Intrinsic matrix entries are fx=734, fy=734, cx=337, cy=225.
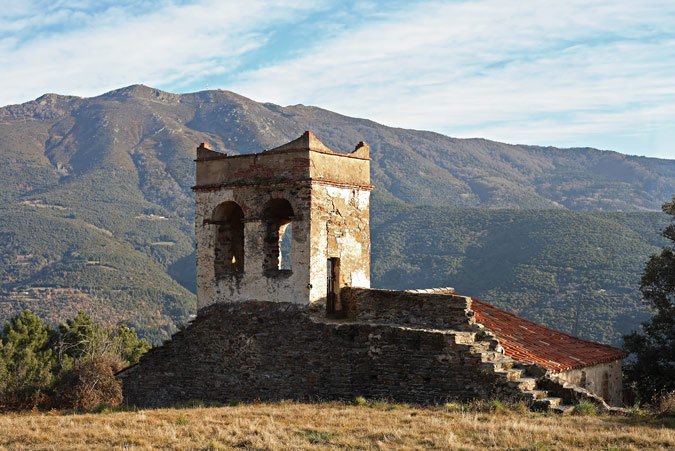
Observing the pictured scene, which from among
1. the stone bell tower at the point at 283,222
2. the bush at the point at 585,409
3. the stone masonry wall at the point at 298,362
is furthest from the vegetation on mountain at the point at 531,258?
the bush at the point at 585,409

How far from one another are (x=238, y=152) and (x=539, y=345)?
12457 centimetres

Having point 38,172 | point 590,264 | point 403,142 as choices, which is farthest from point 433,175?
point 590,264

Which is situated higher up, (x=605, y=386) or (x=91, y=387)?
(x=605, y=386)

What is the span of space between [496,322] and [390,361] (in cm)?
398

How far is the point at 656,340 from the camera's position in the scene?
1939 centimetres

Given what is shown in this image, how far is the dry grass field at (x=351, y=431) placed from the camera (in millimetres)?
9633

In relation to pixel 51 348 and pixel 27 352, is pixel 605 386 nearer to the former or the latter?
pixel 27 352

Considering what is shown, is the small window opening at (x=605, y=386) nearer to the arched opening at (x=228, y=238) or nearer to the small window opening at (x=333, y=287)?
the small window opening at (x=333, y=287)

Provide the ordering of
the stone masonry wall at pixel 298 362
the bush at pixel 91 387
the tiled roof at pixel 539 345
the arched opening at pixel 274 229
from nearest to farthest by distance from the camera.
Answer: the stone masonry wall at pixel 298 362 < the tiled roof at pixel 539 345 < the arched opening at pixel 274 229 < the bush at pixel 91 387

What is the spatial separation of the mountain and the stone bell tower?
115 ft

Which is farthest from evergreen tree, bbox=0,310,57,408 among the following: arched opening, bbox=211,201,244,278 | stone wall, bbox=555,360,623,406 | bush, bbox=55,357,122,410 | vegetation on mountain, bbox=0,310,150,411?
stone wall, bbox=555,360,623,406

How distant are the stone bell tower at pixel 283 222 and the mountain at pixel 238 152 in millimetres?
34913

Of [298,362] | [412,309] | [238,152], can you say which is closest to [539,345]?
[412,309]

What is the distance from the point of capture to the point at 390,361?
12891mm
